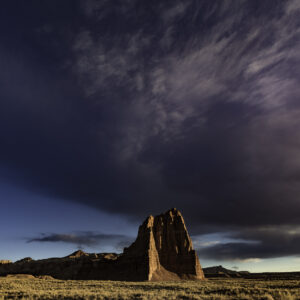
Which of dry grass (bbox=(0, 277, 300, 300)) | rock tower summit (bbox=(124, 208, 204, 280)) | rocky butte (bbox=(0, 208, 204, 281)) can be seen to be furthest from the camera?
rock tower summit (bbox=(124, 208, 204, 280))

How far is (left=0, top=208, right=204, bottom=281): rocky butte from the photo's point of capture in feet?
267

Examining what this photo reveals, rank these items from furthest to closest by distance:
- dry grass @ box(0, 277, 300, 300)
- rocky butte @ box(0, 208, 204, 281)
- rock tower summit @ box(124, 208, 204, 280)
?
1. rock tower summit @ box(124, 208, 204, 280)
2. rocky butte @ box(0, 208, 204, 281)
3. dry grass @ box(0, 277, 300, 300)

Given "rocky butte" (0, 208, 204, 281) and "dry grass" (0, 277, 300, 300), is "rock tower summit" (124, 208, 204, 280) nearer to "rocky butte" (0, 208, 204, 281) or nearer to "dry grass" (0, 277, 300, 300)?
"rocky butte" (0, 208, 204, 281)

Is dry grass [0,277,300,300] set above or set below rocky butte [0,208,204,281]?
below

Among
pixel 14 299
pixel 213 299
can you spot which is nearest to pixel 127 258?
pixel 14 299

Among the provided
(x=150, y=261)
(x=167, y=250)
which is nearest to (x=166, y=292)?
(x=150, y=261)

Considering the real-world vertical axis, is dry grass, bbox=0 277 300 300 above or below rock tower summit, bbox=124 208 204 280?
below

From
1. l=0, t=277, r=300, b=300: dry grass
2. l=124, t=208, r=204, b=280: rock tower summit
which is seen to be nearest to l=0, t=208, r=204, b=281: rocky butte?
l=124, t=208, r=204, b=280: rock tower summit

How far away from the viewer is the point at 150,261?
261 feet

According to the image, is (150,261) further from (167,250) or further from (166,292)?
(166,292)

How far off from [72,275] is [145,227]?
113 ft

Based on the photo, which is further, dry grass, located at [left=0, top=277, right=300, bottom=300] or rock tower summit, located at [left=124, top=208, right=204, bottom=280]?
rock tower summit, located at [left=124, top=208, right=204, bottom=280]

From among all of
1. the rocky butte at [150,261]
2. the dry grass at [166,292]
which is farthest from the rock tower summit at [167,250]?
the dry grass at [166,292]

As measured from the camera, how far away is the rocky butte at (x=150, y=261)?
81.4 meters
